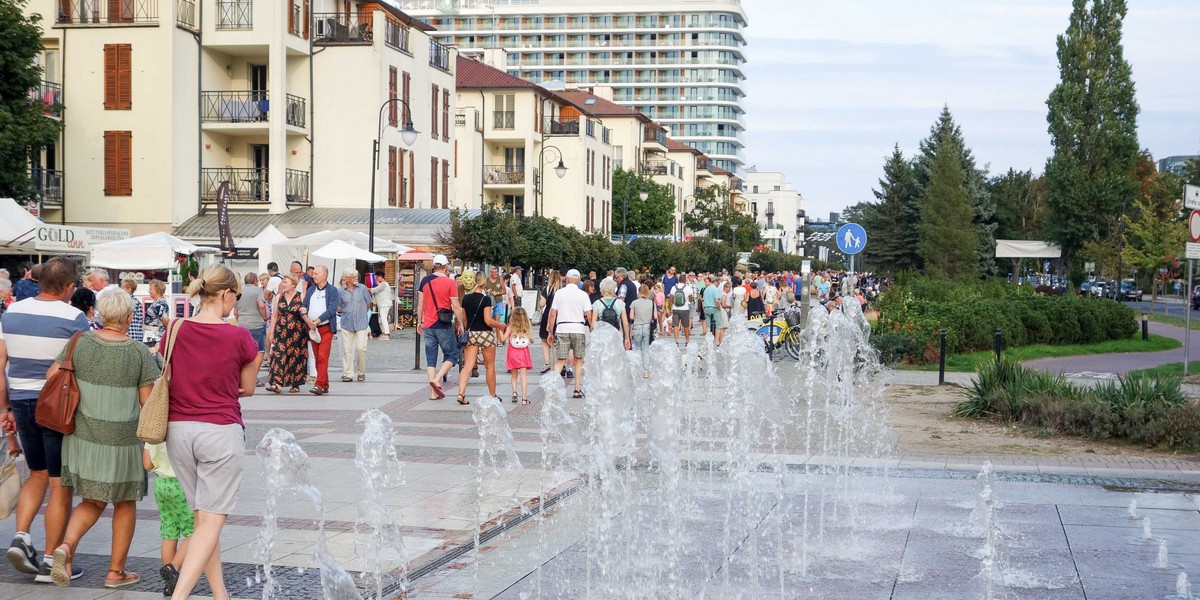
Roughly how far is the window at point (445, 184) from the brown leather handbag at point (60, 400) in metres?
43.6

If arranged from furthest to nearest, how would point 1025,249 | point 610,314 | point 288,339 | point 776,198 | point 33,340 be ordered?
point 776,198 → point 1025,249 → point 610,314 → point 288,339 → point 33,340

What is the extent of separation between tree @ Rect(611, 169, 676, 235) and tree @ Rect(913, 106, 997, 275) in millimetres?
26293

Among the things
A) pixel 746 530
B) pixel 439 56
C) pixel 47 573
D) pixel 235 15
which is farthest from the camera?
pixel 439 56

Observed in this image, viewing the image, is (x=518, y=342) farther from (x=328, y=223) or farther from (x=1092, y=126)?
(x=1092, y=126)

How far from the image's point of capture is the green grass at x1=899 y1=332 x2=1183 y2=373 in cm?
2252

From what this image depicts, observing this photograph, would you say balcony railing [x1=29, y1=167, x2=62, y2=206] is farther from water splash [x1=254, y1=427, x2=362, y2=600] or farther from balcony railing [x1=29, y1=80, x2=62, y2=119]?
water splash [x1=254, y1=427, x2=362, y2=600]

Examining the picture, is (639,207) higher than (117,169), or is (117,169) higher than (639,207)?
(639,207)

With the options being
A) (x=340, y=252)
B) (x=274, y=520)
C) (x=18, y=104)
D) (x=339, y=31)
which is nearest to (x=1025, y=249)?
(x=339, y=31)

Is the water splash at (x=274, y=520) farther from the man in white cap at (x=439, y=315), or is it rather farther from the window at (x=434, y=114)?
the window at (x=434, y=114)

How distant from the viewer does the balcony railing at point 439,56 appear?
48769mm

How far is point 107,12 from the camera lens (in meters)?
38.1

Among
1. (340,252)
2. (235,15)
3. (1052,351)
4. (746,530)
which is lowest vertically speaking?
(1052,351)

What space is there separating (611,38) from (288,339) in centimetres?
14042

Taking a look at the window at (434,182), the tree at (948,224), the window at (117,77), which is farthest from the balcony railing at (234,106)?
the tree at (948,224)
